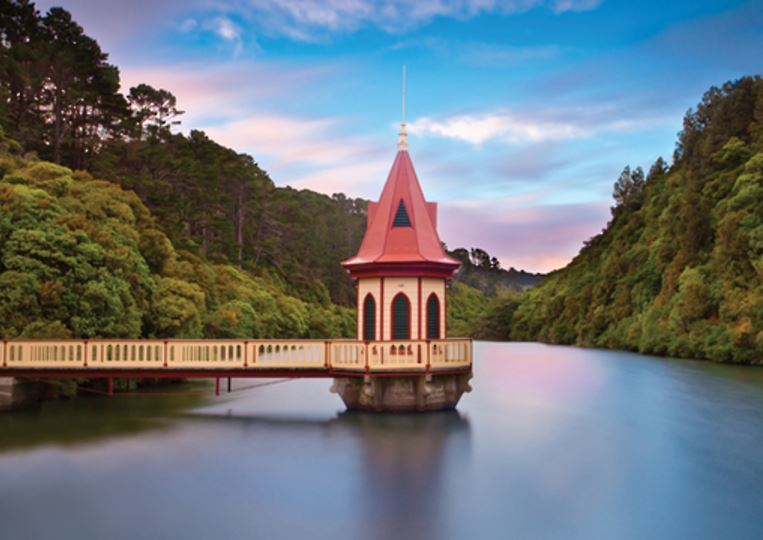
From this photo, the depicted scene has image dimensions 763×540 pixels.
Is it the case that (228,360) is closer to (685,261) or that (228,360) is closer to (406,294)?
(406,294)

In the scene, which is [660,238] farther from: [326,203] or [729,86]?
[326,203]

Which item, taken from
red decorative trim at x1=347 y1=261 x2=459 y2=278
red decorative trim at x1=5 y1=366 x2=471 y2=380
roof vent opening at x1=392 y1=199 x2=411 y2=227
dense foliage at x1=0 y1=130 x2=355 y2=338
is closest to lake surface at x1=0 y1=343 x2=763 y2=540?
red decorative trim at x1=5 y1=366 x2=471 y2=380

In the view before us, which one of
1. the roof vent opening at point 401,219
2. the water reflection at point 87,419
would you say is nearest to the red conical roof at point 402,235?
the roof vent opening at point 401,219

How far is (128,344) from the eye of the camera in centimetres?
1814

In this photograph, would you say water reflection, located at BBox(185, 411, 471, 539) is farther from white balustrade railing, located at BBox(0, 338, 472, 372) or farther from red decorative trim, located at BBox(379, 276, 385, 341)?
red decorative trim, located at BBox(379, 276, 385, 341)

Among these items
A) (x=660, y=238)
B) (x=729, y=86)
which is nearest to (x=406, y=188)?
(x=660, y=238)

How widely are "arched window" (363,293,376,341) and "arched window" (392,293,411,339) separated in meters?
0.56

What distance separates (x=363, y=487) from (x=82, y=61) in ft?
128

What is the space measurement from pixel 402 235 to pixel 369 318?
2436 mm

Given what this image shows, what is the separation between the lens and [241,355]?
18078mm

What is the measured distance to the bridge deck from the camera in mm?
17625

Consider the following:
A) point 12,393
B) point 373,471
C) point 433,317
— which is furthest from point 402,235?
point 12,393

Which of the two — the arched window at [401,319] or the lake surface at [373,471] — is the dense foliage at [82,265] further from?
the arched window at [401,319]

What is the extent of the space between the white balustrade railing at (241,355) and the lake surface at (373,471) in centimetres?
147
